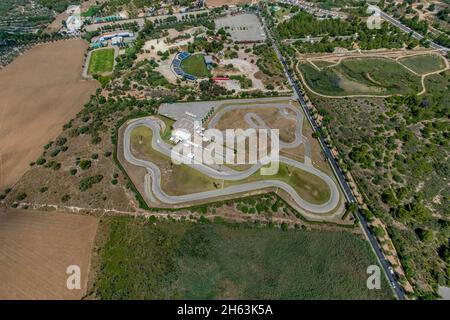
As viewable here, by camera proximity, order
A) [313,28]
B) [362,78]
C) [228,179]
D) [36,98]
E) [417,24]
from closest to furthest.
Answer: [228,179], [36,98], [362,78], [313,28], [417,24]

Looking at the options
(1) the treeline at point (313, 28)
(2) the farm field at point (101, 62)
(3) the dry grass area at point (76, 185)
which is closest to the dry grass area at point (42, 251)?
(3) the dry grass area at point (76, 185)

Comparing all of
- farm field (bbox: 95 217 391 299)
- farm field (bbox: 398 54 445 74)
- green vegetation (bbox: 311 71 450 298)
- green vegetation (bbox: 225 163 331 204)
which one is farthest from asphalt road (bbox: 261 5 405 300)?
farm field (bbox: 398 54 445 74)

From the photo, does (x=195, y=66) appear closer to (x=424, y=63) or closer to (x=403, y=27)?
(x=424, y=63)

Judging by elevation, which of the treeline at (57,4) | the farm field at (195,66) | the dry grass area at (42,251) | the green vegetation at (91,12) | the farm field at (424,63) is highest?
the treeline at (57,4)

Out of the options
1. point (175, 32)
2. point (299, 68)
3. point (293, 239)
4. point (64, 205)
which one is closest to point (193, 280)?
point (293, 239)

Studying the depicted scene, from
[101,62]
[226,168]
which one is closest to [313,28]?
[226,168]

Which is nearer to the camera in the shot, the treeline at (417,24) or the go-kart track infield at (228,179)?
the go-kart track infield at (228,179)

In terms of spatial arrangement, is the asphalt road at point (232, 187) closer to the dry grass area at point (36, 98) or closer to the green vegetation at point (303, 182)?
the green vegetation at point (303, 182)
